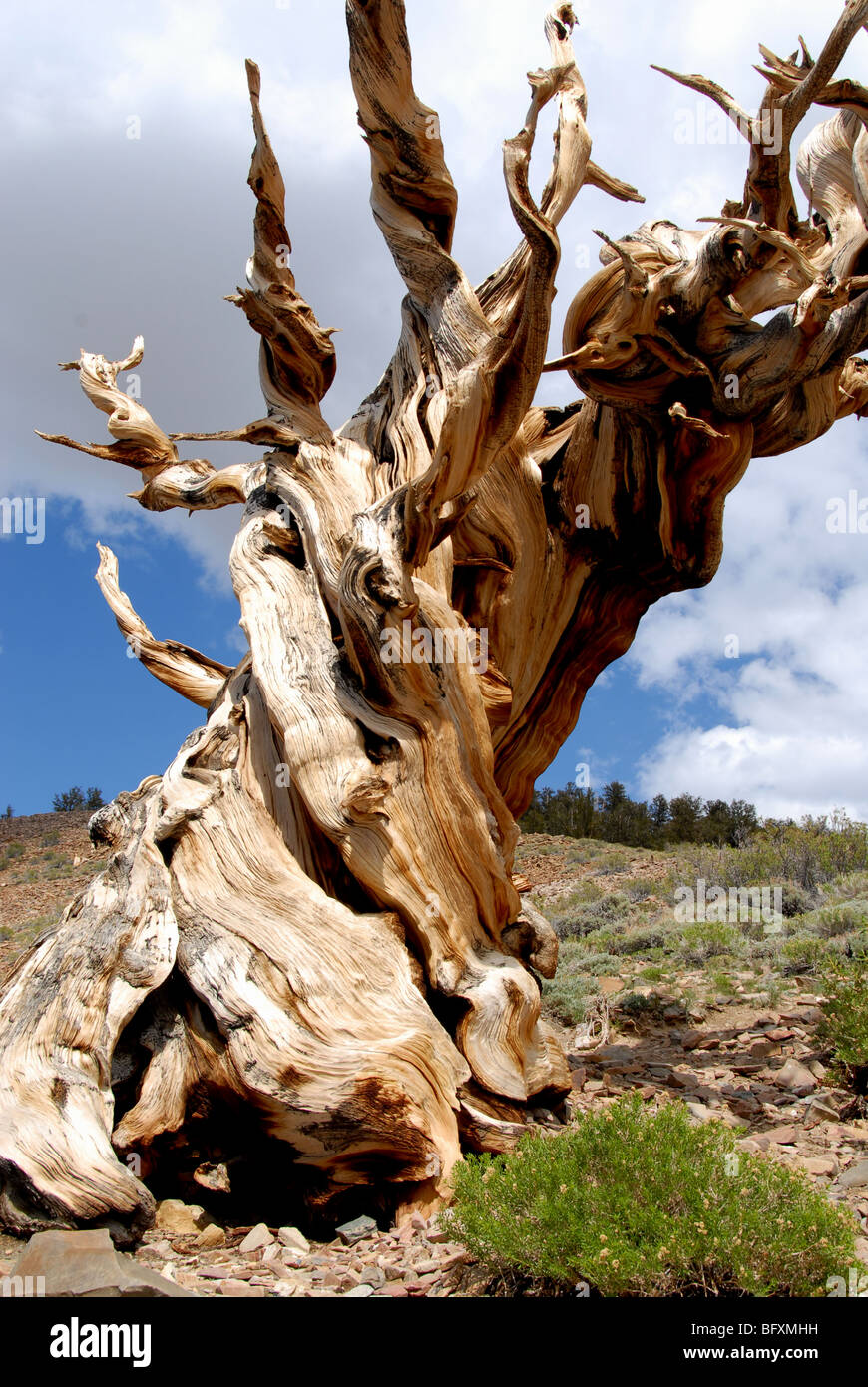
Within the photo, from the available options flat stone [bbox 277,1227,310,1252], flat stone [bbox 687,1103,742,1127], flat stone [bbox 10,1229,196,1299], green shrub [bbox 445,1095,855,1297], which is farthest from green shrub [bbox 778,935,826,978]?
flat stone [bbox 10,1229,196,1299]

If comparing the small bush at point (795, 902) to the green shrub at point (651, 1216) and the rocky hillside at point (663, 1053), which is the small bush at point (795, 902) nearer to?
the rocky hillside at point (663, 1053)

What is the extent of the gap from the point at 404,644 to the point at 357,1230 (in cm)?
236

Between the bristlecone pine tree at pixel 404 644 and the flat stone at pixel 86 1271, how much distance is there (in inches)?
17.9

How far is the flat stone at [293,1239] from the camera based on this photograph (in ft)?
11.4

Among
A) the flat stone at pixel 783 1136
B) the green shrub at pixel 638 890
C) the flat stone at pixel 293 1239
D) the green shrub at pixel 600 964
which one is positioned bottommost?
the flat stone at pixel 293 1239

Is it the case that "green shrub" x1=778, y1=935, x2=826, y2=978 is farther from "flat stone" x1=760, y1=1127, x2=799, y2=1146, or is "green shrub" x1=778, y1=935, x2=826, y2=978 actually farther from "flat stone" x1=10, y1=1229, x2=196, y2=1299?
"flat stone" x1=10, y1=1229, x2=196, y2=1299

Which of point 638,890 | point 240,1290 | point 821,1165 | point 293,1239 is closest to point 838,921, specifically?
point 638,890

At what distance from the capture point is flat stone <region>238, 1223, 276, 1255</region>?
3457mm

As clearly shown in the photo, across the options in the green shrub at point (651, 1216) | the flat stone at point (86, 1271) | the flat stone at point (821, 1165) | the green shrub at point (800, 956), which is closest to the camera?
the green shrub at point (651, 1216)

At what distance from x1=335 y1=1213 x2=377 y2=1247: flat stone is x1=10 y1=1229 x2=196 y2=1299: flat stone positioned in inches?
36.5

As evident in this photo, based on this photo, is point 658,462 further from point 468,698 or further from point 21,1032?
point 21,1032

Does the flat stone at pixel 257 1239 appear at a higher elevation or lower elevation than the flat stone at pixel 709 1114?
lower

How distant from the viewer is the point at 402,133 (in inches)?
199

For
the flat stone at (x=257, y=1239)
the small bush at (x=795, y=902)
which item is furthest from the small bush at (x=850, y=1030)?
the small bush at (x=795, y=902)
